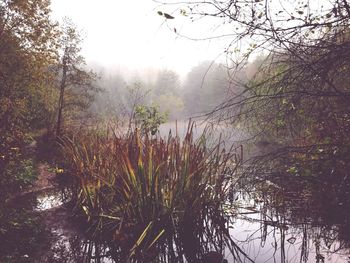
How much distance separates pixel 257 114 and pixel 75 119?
15234 millimetres

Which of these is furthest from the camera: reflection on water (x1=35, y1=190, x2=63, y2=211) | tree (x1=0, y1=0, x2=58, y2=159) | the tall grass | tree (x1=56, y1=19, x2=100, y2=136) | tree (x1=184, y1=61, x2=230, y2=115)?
tree (x1=56, y1=19, x2=100, y2=136)

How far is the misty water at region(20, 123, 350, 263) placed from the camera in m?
3.43

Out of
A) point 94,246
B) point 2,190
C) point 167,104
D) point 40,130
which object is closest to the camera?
point 94,246

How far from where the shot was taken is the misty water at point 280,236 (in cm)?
343

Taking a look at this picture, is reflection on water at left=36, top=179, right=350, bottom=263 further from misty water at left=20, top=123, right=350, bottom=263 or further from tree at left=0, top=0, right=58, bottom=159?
tree at left=0, top=0, right=58, bottom=159

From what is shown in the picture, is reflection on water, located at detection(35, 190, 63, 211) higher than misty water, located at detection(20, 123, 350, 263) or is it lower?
lower

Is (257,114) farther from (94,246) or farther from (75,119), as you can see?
(75,119)

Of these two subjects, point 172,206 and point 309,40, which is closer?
point 309,40

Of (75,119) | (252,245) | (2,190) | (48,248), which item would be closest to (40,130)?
(75,119)

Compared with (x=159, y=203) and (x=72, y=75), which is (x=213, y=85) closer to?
(x=159, y=203)

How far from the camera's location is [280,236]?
3904 mm

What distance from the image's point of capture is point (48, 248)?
380 cm

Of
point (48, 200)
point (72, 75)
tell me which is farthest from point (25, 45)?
point (48, 200)

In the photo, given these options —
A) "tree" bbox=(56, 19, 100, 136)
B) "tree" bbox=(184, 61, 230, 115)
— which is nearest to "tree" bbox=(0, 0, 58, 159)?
"tree" bbox=(56, 19, 100, 136)
